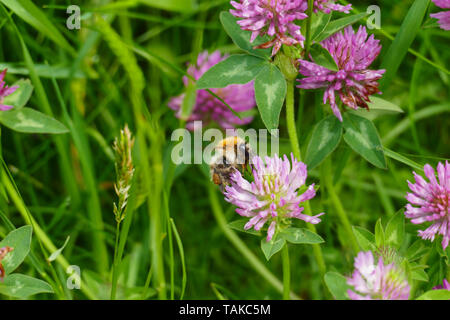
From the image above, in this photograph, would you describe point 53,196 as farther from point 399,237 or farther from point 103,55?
point 399,237

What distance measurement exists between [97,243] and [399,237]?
3.08 ft

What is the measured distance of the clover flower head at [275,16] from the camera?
50.3 inches

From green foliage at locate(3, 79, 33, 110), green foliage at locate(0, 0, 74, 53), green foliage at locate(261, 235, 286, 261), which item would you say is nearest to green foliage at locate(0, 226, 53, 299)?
green foliage at locate(3, 79, 33, 110)

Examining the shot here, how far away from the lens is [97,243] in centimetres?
186

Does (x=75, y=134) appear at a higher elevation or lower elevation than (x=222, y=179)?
higher

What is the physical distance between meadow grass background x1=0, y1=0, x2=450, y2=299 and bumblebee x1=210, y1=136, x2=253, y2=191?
0.17m

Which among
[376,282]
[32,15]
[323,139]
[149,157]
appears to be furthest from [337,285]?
[32,15]

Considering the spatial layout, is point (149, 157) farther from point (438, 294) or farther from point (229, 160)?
point (438, 294)

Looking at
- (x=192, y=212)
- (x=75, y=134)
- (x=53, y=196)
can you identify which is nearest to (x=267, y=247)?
(x=75, y=134)

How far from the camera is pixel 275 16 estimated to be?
130 centimetres

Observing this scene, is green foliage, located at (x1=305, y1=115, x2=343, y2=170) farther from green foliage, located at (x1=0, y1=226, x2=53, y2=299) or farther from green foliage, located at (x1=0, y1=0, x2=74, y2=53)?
green foliage, located at (x1=0, y1=0, x2=74, y2=53)

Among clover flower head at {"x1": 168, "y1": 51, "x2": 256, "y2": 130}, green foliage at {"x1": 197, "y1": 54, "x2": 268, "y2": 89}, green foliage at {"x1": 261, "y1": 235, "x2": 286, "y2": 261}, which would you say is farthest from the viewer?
clover flower head at {"x1": 168, "y1": 51, "x2": 256, "y2": 130}

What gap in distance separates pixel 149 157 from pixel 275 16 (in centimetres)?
77

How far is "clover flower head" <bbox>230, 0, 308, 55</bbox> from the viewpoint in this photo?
4.19 feet
